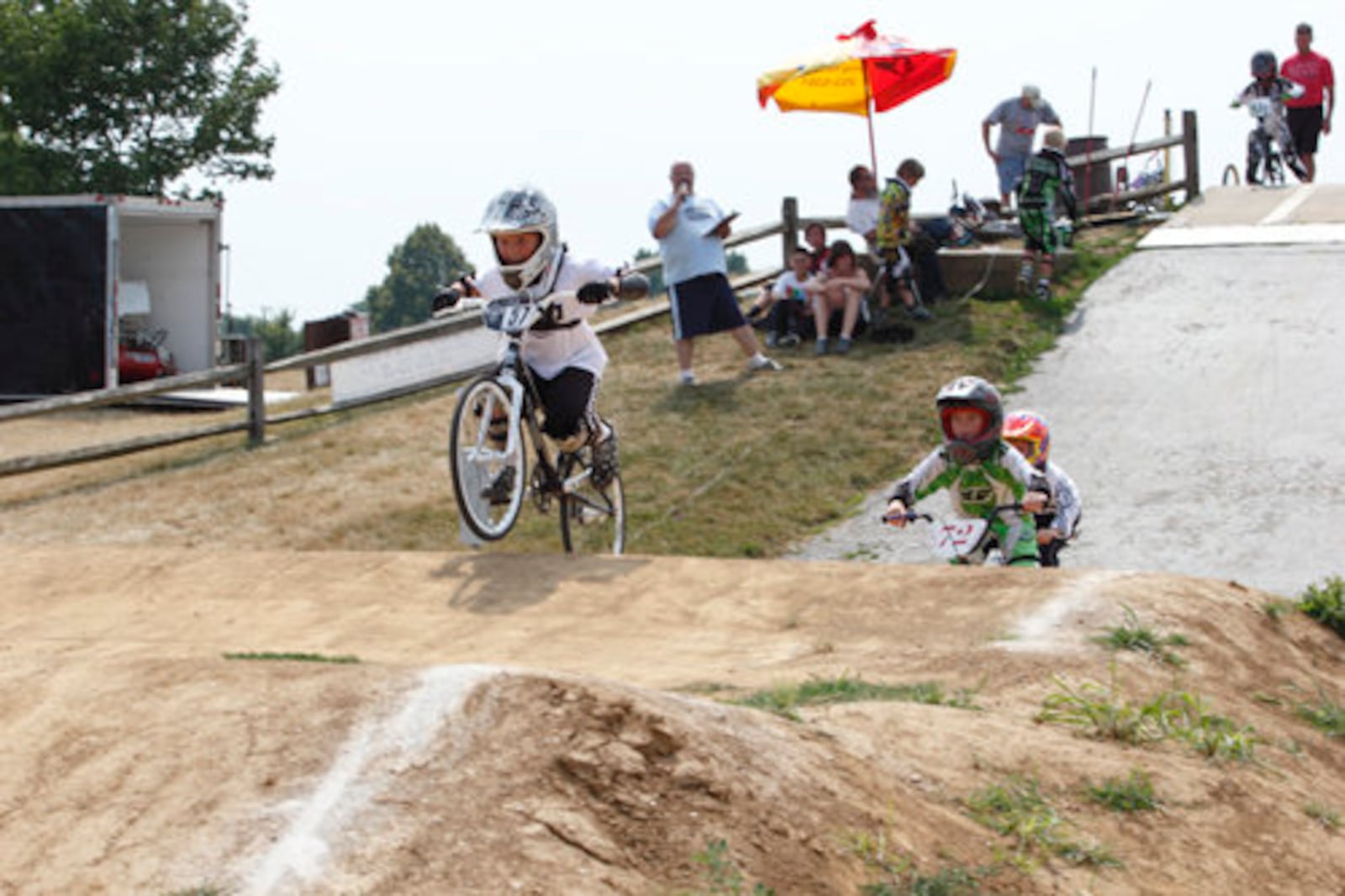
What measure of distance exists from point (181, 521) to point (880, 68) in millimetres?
8450

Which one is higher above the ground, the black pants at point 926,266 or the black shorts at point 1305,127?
the black shorts at point 1305,127

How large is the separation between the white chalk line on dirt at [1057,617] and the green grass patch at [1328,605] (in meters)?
1.11

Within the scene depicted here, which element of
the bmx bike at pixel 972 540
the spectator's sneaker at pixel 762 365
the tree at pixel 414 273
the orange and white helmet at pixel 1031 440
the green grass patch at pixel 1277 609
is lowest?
the green grass patch at pixel 1277 609

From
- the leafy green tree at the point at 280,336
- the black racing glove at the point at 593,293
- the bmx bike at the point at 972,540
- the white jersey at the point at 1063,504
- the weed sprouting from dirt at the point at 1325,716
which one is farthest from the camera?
the leafy green tree at the point at 280,336

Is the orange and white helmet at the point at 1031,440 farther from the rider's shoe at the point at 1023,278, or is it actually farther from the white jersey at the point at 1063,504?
the rider's shoe at the point at 1023,278

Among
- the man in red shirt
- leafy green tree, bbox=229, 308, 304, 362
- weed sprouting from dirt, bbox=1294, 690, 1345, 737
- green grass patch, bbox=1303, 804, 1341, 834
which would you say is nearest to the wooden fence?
the man in red shirt

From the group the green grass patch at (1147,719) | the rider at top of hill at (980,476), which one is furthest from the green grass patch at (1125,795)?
the rider at top of hill at (980,476)

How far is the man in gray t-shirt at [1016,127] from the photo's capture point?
63.5 ft

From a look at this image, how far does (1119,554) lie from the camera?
36.0ft

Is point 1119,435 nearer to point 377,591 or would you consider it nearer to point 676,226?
point 676,226

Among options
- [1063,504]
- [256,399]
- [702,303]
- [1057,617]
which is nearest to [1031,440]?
[1063,504]

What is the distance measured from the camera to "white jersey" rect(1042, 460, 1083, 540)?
873cm

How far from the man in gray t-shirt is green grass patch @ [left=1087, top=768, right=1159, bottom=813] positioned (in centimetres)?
1480

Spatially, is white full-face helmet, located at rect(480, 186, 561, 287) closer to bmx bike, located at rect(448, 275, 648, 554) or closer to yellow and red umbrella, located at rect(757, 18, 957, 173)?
bmx bike, located at rect(448, 275, 648, 554)
